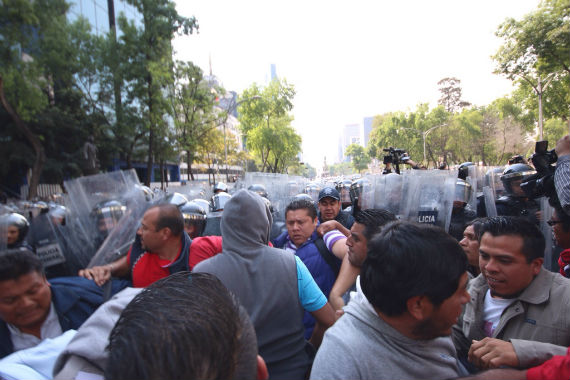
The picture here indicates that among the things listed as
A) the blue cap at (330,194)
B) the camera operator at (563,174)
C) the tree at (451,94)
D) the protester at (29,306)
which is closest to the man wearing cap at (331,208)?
the blue cap at (330,194)

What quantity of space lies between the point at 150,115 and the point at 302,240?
14829 millimetres

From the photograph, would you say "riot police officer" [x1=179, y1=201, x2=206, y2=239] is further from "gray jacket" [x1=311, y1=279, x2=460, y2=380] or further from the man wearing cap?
"gray jacket" [x1=311, y1=279, x2=460, y2=380]

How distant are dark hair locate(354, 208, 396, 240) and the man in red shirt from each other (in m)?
1.14

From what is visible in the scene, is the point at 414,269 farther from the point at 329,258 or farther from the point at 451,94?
the point at 451,94

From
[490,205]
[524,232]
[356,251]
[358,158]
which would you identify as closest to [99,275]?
[356,251]

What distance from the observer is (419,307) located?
1.17 m

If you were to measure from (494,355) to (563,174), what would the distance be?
163 centimetres

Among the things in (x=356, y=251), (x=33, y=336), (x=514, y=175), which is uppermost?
(x=514, y=175)

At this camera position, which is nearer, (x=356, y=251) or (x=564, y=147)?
(x=356, y=251)

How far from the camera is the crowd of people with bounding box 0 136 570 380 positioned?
0.81 m

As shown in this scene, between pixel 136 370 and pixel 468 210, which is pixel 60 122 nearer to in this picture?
pixel 468 210

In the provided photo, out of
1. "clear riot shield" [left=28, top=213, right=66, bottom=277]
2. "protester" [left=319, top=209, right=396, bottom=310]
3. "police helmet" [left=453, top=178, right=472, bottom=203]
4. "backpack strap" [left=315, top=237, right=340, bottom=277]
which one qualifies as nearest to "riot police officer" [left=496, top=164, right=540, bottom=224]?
"police helmet" [left=453, top=178, right=472, bottom=203]

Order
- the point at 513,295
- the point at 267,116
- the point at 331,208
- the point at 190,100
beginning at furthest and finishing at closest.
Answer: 1. the point at 267,116
2. the point at 190,100
3. the point at 331,208
4. the point at 513,295

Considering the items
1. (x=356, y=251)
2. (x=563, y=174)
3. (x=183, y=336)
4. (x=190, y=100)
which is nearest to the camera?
(x=183, y=336)
